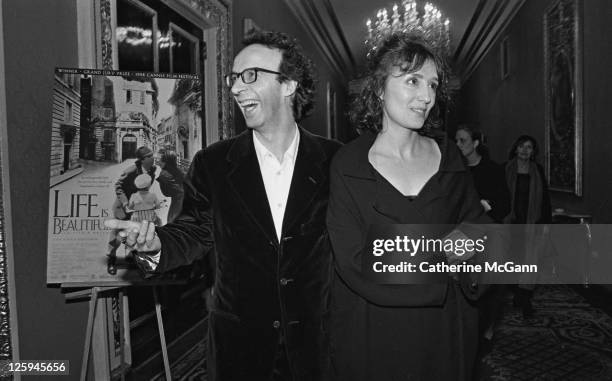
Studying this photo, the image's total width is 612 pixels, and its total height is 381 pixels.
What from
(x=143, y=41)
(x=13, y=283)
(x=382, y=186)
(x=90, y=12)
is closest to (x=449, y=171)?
(x=382, y=186)

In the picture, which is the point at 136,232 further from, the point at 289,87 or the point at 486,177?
the point at 486,177

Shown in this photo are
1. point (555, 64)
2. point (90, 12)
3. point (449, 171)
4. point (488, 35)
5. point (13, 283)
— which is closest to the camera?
point (449, 171)

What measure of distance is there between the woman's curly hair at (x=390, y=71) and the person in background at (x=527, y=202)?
3.19m

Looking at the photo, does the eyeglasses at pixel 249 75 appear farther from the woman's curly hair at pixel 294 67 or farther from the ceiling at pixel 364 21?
the ceiling at pixel 364 21

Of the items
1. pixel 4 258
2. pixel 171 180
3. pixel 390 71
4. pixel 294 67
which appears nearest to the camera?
pixel 390 71

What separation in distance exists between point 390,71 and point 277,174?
470 millimetres

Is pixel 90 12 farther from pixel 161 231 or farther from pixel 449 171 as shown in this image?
pixel 449 171

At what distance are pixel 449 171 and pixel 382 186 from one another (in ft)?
0.61

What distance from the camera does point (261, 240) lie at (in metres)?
1.46

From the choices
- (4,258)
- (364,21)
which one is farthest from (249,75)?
(364,21)

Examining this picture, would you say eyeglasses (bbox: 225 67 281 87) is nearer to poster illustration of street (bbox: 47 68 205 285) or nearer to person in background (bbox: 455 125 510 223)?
poster illustration of street (bbox: 47 68 205 285)

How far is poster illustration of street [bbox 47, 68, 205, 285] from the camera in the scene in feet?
7.19

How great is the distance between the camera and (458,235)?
120cm

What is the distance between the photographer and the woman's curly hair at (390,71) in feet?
4.25
